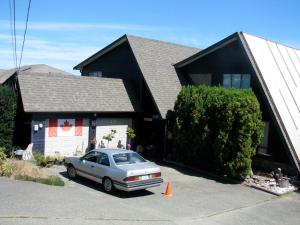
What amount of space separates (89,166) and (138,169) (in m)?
2.39

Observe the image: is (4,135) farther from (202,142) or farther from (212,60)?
(212,60)

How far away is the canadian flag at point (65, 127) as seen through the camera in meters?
20.8

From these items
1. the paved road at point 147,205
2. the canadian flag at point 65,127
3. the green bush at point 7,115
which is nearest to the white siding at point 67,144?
the canadian flag at point 65,127

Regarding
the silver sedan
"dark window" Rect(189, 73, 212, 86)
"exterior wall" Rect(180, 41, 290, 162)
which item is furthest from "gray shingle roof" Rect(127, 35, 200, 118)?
the silver sedan

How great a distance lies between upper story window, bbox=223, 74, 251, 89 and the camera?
22344mm

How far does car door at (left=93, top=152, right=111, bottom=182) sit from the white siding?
237 inches

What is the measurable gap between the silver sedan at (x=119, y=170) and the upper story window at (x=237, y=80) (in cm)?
944

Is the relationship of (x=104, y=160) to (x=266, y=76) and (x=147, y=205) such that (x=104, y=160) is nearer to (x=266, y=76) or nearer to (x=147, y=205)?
(x=147, y=205)

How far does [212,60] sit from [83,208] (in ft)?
50.1

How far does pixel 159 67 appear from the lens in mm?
25531

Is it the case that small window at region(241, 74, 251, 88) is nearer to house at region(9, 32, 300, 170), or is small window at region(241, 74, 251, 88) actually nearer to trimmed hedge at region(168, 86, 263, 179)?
house at region(9, 32, 300, 170)

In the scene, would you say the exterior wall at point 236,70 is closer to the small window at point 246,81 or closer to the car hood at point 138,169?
the small window at point 246,81

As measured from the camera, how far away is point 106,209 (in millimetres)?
11938

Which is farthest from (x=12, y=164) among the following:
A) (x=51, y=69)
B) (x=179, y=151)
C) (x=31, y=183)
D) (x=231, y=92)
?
(x=51, y=69)
